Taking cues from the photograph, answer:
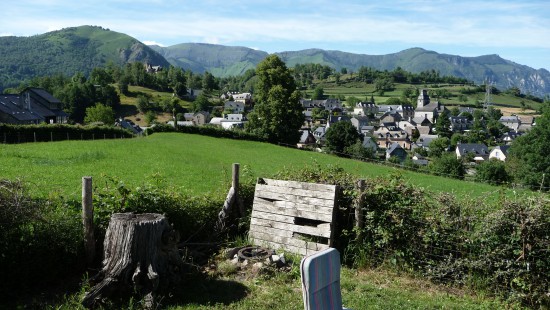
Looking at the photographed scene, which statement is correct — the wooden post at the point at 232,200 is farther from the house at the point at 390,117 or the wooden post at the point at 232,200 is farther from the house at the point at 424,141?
the house at the point at 390,117

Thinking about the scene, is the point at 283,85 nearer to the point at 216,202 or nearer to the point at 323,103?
the point at 216,202

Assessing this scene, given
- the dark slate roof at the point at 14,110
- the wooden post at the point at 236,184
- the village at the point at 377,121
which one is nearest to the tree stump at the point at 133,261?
the wooden post at the point at 236,184

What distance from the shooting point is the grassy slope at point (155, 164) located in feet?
45.7

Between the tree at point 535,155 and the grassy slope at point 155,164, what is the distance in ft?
53.5

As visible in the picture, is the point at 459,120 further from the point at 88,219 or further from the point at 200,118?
the point at 88,219

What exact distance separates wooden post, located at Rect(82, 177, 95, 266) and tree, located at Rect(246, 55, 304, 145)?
3793 centimetres

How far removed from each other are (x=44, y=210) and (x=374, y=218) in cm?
554

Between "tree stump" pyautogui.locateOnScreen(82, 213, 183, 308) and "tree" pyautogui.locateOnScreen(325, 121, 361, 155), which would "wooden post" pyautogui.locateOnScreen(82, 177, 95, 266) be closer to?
"tree stump" pyautogui.locateOnScreen(82, 213, 183, 308)

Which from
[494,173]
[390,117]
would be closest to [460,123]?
[390,117]

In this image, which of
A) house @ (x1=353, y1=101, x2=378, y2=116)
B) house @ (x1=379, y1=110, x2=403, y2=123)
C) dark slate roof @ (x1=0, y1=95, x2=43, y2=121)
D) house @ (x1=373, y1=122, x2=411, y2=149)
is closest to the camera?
dark slate roof @ (x1=0, y1=95, x2=43, y2=121)

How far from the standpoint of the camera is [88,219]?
6.46 meters

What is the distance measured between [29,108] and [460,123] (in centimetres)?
12883

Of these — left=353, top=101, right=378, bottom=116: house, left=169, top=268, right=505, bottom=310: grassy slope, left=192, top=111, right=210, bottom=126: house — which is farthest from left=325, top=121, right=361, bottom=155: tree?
left=353, top=101, right=378, bottom=116: house

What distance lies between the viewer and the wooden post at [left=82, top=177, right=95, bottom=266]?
6434 millimetres
